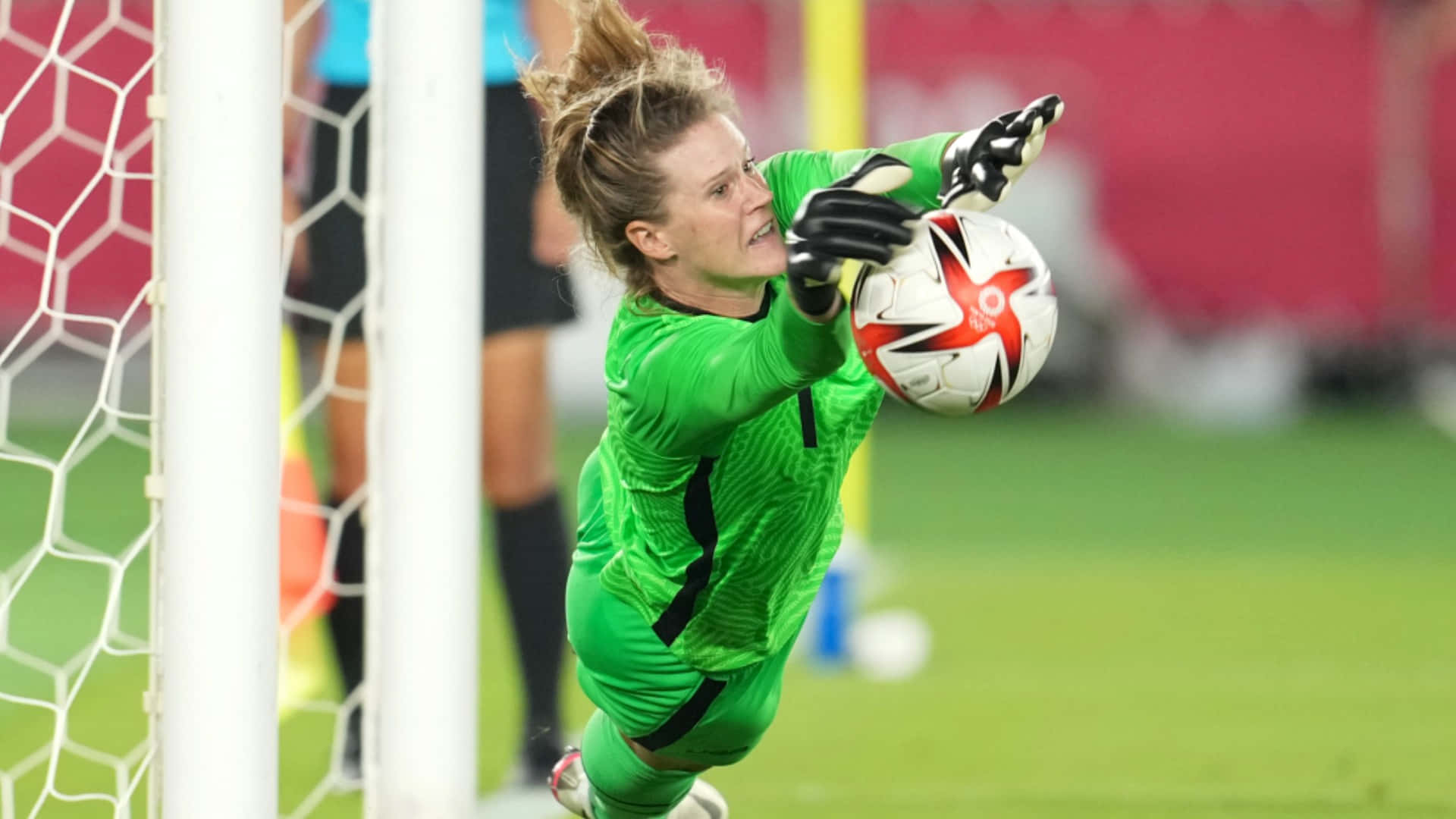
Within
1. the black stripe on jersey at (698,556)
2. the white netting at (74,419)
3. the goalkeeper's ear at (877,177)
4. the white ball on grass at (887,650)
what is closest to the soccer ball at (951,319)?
the goalkeeper's ear at (877,177)

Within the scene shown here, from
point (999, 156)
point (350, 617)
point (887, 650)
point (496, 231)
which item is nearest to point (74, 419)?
point (887, 650)

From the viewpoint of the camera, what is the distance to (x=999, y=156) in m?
2.40

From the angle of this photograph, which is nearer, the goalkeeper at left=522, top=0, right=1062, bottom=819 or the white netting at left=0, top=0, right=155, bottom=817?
the goalkeeper at left=522, top=0, right=1062, bottom=819

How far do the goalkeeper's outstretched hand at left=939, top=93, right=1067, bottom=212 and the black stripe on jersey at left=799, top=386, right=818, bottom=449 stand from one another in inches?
12.0

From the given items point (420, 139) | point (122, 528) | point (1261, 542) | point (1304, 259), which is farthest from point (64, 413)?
point (420, 139)

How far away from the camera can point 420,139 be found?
2684mm

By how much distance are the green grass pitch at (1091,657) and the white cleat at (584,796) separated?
558 millimetres

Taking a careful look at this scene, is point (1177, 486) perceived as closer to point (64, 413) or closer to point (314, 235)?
point (314, 235)

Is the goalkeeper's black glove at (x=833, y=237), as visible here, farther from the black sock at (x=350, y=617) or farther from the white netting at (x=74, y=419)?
the black sock at (x=350, y=617)

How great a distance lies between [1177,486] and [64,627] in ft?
17.6

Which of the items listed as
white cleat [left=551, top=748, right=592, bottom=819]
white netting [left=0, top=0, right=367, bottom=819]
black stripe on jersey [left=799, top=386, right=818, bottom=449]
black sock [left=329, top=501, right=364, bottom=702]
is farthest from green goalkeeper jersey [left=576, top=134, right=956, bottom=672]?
black sock [left=329, top=501, right=364, bottom=702]

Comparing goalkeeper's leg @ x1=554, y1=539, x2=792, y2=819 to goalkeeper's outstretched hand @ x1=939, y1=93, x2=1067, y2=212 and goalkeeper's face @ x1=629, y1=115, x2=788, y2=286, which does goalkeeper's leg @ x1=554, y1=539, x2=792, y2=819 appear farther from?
goalkeeper's outstretched hand @ x1=939, y1=93, x2=1067, y2=212

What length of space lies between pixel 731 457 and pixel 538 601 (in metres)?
1.34

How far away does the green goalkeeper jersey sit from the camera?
6.89 ft
